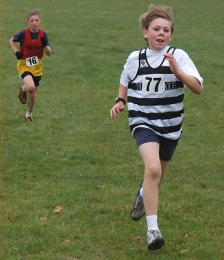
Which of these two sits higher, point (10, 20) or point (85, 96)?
point (10, 20)

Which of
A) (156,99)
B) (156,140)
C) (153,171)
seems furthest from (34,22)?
(153,171)

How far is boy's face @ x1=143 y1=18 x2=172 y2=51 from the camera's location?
6.44 meters

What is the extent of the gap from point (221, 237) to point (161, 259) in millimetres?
851

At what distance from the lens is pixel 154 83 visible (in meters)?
6.39

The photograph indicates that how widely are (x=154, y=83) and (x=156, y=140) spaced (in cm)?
49

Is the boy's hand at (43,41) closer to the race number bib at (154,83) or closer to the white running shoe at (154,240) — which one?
the race number bib at (154,83)

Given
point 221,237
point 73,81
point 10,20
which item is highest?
point 10,20

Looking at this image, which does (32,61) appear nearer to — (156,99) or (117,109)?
(117,109)

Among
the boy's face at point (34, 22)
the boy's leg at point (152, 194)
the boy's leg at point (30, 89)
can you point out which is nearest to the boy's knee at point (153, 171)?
the boy's leg at point (152, 194)

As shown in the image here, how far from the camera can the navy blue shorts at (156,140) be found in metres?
6.35

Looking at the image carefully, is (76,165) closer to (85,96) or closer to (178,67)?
(178,67)

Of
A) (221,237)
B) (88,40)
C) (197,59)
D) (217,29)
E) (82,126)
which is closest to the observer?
(221,237)

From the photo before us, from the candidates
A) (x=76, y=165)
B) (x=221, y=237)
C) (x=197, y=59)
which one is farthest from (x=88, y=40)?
(x=221, y=237)

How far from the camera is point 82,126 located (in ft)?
39.9
